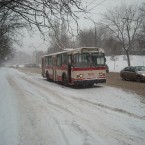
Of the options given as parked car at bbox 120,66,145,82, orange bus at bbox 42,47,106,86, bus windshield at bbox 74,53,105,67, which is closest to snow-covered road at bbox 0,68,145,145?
orange bus at bbox 42,47,106,86

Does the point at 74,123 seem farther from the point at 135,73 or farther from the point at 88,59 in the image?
the point at 135,73

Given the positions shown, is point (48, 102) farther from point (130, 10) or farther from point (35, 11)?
point (130, 10)

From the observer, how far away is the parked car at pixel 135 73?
25544 millimetres

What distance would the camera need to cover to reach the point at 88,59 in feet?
68.6

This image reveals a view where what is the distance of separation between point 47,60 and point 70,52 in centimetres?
957

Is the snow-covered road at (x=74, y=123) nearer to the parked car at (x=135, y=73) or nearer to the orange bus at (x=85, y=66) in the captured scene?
the orange bus at (x=85, y=66)

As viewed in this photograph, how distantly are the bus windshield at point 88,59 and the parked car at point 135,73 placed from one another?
5.76 meters

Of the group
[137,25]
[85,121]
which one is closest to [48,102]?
[85,121]

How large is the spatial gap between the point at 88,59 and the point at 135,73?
289 inches

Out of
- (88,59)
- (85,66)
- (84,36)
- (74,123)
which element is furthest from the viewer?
(88,59)

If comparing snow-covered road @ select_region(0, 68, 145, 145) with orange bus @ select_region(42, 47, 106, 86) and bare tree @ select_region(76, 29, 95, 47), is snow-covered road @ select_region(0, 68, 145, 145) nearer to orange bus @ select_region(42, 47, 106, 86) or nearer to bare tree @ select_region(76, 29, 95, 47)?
bare tree @ select_region(76, 29, 95, 47)

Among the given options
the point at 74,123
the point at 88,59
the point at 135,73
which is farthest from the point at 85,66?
the point at 74,123

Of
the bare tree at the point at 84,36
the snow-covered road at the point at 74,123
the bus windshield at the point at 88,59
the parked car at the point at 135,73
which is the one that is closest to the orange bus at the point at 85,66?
the bus windshield at the point at 88,59

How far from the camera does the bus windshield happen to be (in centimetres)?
2065
